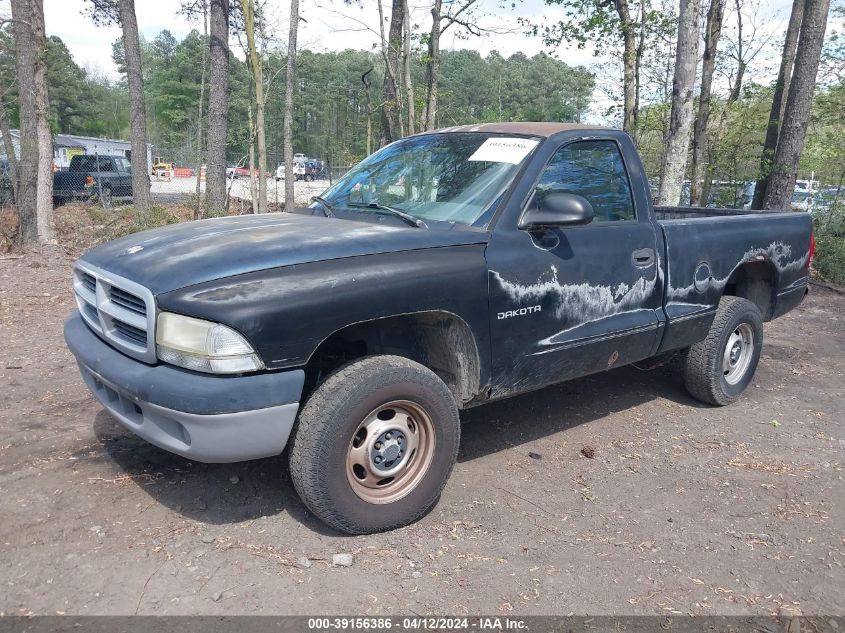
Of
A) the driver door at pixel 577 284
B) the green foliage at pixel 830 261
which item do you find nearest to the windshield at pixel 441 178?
the driver door at pixel 577 284

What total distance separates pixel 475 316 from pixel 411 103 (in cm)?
1009

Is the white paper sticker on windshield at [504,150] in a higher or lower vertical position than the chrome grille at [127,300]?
higher

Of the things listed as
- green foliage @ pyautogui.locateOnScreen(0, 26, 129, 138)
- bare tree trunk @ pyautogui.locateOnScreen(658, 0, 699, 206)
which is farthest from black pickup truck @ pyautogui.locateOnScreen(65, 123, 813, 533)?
green foliage @ pyautogui.locateOnScreen(0, 26, 129, 138)

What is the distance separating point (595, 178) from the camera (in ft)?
13.7

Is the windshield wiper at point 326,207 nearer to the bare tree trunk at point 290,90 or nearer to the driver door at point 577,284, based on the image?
the driver door at point 577,284

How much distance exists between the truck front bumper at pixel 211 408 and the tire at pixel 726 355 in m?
3.37

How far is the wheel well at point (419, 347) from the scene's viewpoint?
10.8 feet

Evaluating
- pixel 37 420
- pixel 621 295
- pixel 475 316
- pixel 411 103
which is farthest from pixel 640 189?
pixel 411 103

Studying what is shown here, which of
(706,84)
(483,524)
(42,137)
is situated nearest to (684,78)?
(483,524)

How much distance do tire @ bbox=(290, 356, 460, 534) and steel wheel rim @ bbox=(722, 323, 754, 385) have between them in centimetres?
288

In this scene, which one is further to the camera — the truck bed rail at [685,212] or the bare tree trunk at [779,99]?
the bare tree trunk at [779,99]

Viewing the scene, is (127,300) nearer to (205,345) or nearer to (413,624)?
(205,345)

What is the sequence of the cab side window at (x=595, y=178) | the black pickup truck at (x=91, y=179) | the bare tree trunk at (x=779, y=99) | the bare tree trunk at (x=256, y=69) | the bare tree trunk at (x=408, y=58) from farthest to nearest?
the black pickup truck at (x=91, y=179), the bare tree trunk at (x=779, y=99), the bare tree trunk at (x=408, y=58), the bare tree trunk at (x=256, y=69), the cab side window at (x=595, y=178)

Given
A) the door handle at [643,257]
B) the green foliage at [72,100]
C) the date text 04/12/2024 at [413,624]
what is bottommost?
the date text 04/12/2024 at [413,624]
